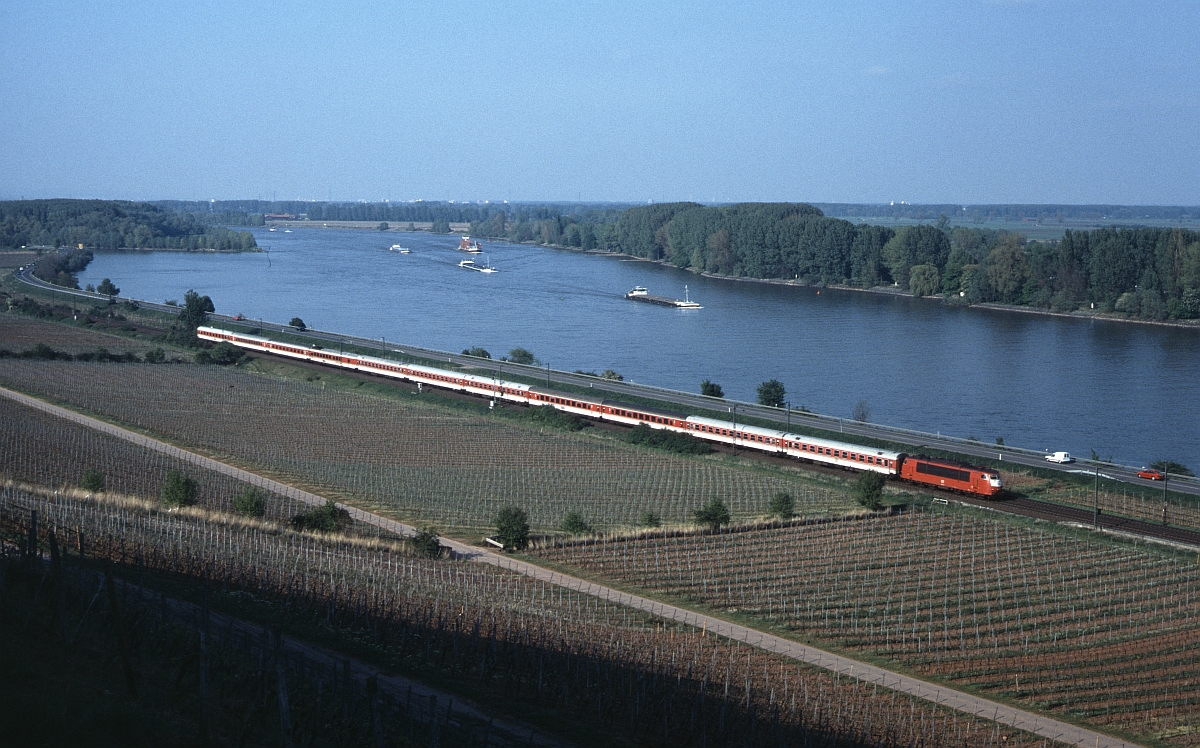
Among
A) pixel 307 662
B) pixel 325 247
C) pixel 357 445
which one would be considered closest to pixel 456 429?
pixel 357 445

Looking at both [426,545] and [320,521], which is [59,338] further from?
[426,545]

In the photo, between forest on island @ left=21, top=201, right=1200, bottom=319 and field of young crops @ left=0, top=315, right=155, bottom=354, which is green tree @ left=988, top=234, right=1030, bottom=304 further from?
field of young crops @ left=0, top=315, right=155, bottom=354

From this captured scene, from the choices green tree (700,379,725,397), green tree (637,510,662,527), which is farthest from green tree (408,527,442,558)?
green tree (700,379,725,397)

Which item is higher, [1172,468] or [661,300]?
[661,300]

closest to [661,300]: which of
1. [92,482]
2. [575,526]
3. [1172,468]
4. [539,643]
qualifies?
[1172,468]

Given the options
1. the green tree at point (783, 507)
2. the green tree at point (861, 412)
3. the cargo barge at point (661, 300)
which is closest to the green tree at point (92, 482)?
the green tree at point (783, 507)

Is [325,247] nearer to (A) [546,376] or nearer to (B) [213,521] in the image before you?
(A) [546,376]

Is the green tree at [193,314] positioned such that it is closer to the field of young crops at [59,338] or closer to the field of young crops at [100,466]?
the field of young crops at [59,338]
